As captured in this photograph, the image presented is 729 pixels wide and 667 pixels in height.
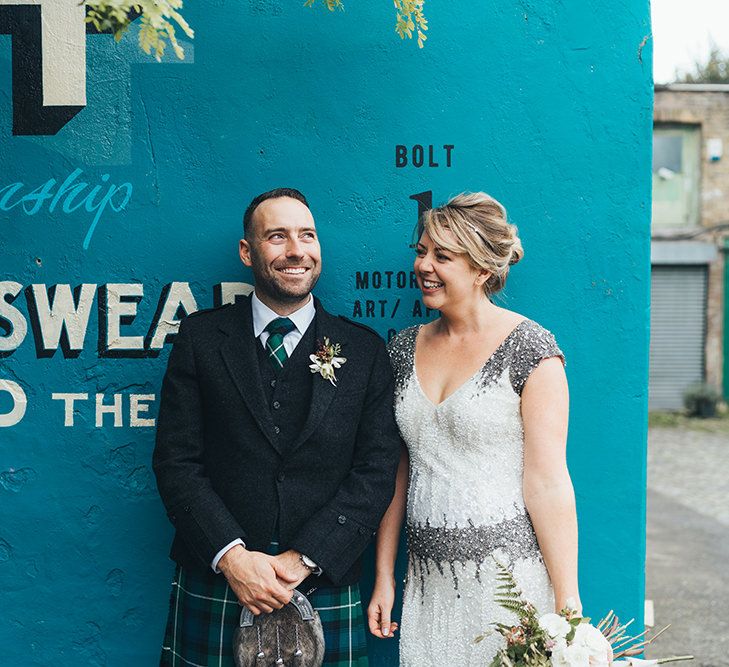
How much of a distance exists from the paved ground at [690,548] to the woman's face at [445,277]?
333cm

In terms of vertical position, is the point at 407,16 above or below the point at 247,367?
above

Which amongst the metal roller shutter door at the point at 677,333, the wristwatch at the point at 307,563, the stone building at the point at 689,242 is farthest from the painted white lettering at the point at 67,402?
the metal roller shutter door at the point at 677,333

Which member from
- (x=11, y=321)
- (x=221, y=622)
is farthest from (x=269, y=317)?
(x=11, y=321)

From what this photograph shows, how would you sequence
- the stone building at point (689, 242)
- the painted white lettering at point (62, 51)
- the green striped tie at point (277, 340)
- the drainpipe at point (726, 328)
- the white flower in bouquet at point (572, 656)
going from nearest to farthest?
the white flower in bouquet at point (572, 656), the green striped tie at point (277, 340), the painted white lettering at point (62, 51), the stone building at point (689, 242), the drainpipe at point (726, 328)

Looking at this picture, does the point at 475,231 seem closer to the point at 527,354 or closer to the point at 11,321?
the point at 527,354

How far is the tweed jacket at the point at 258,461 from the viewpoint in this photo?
9.37 ft

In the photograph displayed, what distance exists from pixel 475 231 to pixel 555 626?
4.18ft

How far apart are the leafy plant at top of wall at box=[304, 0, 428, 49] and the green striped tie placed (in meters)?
1.20

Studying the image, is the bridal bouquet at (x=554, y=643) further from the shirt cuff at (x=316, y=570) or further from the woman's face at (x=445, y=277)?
the woman's face at (x=445, y=277)

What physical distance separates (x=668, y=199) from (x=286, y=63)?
1490 centimetres

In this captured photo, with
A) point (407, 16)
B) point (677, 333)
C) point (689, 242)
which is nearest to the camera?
point (407, 16)

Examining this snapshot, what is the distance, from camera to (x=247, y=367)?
2.94m

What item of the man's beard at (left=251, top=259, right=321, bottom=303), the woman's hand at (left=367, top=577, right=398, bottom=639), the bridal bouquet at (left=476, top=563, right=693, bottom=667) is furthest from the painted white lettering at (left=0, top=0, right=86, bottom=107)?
the bridal bouquet at (left=476, top=563, right=693, bottom=667)

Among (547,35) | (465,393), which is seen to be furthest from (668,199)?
(465,393)
